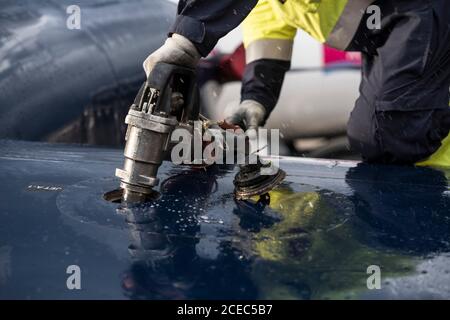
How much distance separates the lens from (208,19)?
1.16 metres

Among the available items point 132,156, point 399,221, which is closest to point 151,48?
point 132,156

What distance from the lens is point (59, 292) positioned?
0.78m

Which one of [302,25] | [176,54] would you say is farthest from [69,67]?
[176,54]

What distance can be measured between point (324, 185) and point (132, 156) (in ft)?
1.56

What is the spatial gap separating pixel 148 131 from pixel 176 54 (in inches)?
7.1

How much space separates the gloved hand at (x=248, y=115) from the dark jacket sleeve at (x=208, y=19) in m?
0.74

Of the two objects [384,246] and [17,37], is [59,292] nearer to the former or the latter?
[384,246]

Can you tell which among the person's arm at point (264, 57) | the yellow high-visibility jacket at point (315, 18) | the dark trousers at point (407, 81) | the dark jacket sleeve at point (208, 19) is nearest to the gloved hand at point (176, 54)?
the dark jacket sleeve at point (208, 19)

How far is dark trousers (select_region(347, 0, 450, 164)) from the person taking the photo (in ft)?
5.14

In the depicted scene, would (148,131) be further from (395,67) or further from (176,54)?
(395,67)

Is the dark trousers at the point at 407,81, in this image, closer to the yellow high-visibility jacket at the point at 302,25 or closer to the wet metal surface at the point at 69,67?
the yellow high-visibility jacket at the point at 302,25

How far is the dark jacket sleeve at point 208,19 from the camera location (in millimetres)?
1157
